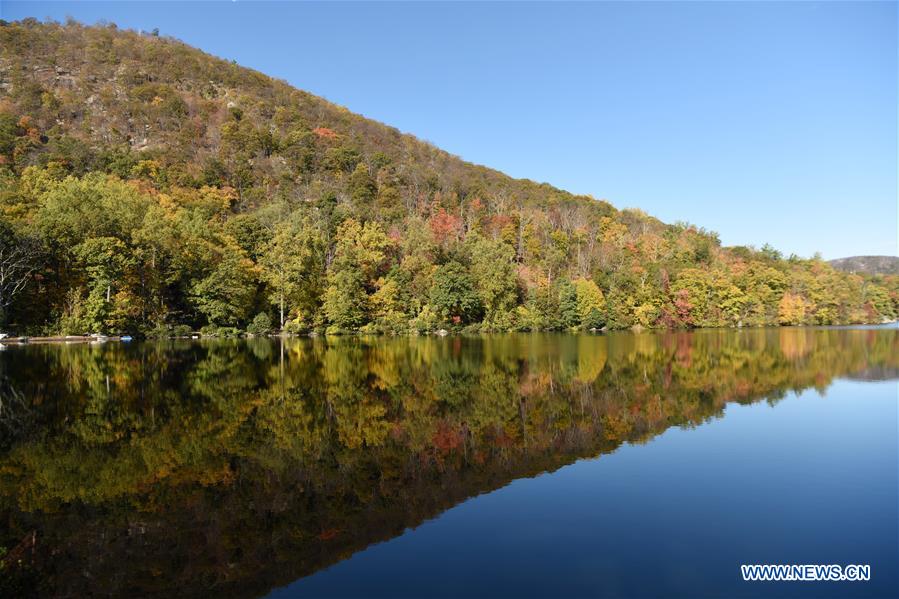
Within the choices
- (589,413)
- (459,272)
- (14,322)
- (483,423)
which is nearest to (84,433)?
(483,423)

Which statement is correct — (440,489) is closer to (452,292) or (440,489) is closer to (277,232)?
(452,292)

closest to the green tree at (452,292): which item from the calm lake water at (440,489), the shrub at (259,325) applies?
the shrub at (259,325)

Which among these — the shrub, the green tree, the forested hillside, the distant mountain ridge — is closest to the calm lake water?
the forested hillside

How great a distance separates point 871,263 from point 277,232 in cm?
18274

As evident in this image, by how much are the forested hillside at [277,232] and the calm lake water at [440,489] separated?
29.8 metres

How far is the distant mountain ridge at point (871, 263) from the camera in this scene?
157 metres

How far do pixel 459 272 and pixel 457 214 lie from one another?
26.1 m

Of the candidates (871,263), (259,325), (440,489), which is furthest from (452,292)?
(871,263)

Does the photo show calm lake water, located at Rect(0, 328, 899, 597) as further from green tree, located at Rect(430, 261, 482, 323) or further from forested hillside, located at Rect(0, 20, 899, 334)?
green tree, located at Rect(430, 261, 482, 323)

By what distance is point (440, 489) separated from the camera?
8602mm

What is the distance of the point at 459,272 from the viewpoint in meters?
56.3

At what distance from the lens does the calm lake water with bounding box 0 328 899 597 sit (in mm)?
5926

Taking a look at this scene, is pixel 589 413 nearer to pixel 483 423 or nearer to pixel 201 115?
pixel 483 423

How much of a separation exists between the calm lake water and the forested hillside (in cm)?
2978
